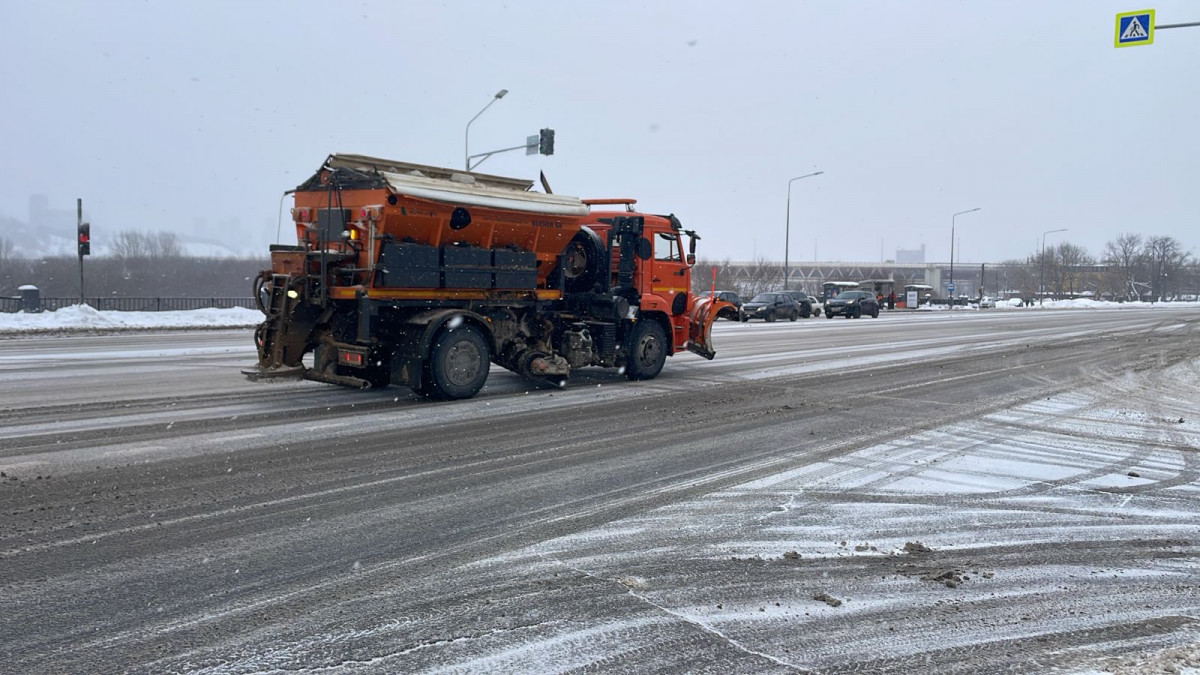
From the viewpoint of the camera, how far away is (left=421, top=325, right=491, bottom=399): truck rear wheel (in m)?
11.3

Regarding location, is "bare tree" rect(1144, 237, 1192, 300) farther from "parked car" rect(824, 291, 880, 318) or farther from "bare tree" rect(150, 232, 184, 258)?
"bare tree" rect(150, 232, 184, 258)

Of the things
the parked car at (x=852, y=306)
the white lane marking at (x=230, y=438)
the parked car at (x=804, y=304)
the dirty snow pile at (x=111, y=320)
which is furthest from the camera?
the parked car at (x=852, y=306)

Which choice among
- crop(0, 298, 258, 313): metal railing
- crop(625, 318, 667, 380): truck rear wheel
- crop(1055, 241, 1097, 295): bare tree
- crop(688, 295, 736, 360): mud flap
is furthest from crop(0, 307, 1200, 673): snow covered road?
crop(1055, 241, 1097, 295): bare tree

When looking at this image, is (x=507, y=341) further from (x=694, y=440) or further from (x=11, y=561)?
(x=11, y=561)

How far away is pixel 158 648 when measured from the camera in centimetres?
380

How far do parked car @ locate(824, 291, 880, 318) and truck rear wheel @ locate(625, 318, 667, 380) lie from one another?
117 feet

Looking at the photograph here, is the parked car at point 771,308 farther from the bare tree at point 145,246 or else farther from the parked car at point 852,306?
the bare tree at point 145,246

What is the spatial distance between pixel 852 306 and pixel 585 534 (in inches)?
1774

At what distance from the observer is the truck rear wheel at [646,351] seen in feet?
47.1

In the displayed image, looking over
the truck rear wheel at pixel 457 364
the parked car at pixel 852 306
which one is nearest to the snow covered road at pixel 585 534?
the truck rear wheel at pixel 457 364

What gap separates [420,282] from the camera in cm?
1112

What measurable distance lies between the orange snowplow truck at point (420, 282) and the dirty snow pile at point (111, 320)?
17.3 m

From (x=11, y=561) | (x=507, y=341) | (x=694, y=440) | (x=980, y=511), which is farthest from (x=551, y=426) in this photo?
(x=11, y=561)

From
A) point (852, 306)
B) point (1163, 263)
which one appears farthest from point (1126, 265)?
point (852, 306)
